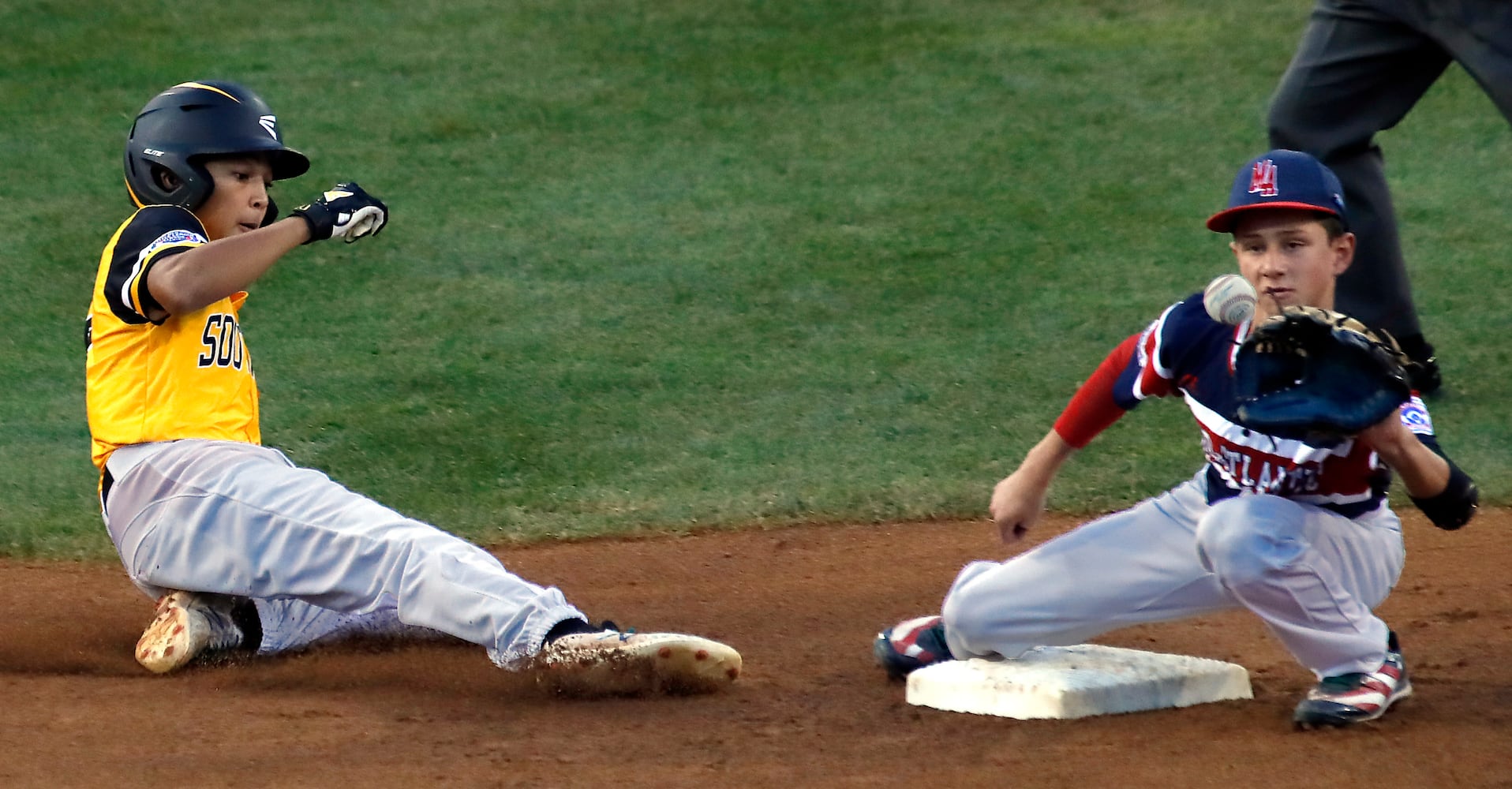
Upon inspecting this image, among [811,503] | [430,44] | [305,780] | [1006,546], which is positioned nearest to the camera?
[305,780]

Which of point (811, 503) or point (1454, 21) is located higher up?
point (1454, 21)

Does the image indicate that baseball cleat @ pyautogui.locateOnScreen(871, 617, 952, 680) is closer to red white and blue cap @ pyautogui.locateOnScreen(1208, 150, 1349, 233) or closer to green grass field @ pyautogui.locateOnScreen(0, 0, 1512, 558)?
red white and blue cap @ pyautogui.locateOnScreen(1208, 150, 1349, 233)

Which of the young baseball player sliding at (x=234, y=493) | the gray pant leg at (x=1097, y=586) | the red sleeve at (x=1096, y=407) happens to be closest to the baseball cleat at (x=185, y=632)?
the young baseball player sliding at (x=234, y=493)

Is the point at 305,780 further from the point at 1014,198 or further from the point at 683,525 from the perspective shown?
the point at 1014,198

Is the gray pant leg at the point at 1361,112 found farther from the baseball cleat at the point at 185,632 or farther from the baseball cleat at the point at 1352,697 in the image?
the baseball cleat at the point at 185,632

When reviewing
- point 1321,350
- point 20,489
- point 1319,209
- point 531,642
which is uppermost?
point 1319,209

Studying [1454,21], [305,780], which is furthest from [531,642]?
[1454,21]

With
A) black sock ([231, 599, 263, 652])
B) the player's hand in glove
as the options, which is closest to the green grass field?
black sock ([231, 599, 263, 652])
